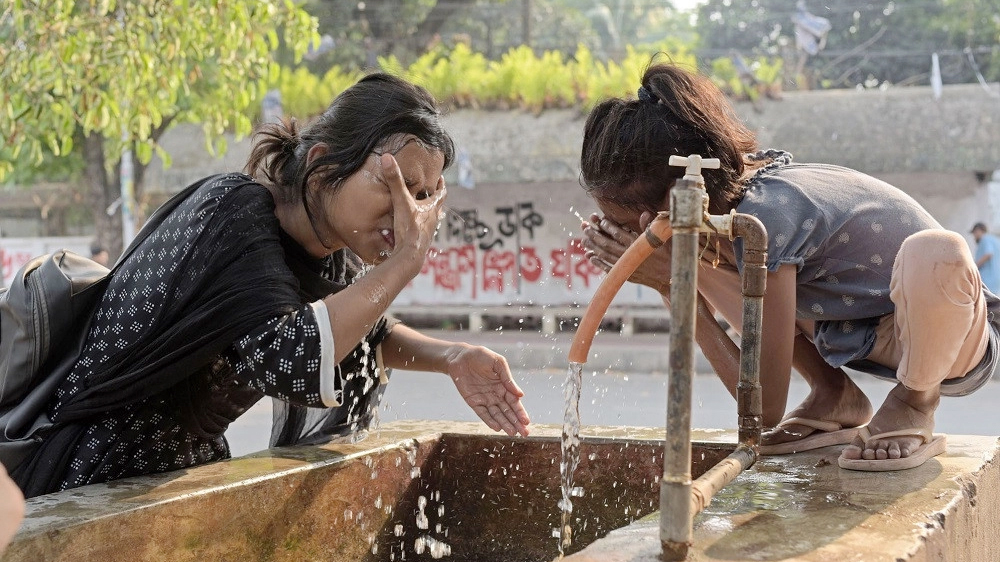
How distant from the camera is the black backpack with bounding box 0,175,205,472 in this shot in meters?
2.10

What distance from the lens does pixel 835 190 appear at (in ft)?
7.71

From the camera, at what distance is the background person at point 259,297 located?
2.01 metres

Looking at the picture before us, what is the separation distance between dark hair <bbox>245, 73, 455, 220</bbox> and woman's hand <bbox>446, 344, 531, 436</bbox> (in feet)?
1.66

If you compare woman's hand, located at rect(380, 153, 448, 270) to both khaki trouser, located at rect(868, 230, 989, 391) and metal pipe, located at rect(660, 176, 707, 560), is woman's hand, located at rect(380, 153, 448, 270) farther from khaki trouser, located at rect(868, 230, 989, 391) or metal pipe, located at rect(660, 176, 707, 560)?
khaki trouser, located at rect(868, 230, 989, 391)

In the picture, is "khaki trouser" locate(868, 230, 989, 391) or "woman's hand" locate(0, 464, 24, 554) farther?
"khaki trouser" locate(868, 230, 989, 391)

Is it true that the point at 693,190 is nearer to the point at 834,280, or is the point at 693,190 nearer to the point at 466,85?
the point at 834,280

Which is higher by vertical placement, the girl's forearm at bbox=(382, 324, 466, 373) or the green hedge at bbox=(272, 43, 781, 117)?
the green hedge at bbox=(272, 43, 781, 117)

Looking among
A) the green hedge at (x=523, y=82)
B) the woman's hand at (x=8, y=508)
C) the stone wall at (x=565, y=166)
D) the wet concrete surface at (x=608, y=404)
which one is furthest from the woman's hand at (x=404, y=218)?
the green hedge at (x=523, y=82)

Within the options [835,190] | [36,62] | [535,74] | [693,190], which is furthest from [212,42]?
[535,74]

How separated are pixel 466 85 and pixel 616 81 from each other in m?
1.72

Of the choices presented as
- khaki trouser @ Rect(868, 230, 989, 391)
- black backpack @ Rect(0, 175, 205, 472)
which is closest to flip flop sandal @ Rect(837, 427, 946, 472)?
khaki trouser @ Rect(868, 230, 989, 391)

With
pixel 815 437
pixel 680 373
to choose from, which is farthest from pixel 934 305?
pixel 680 373

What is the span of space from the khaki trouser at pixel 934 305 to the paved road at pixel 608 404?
3940mm

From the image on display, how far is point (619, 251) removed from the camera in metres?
2.42
